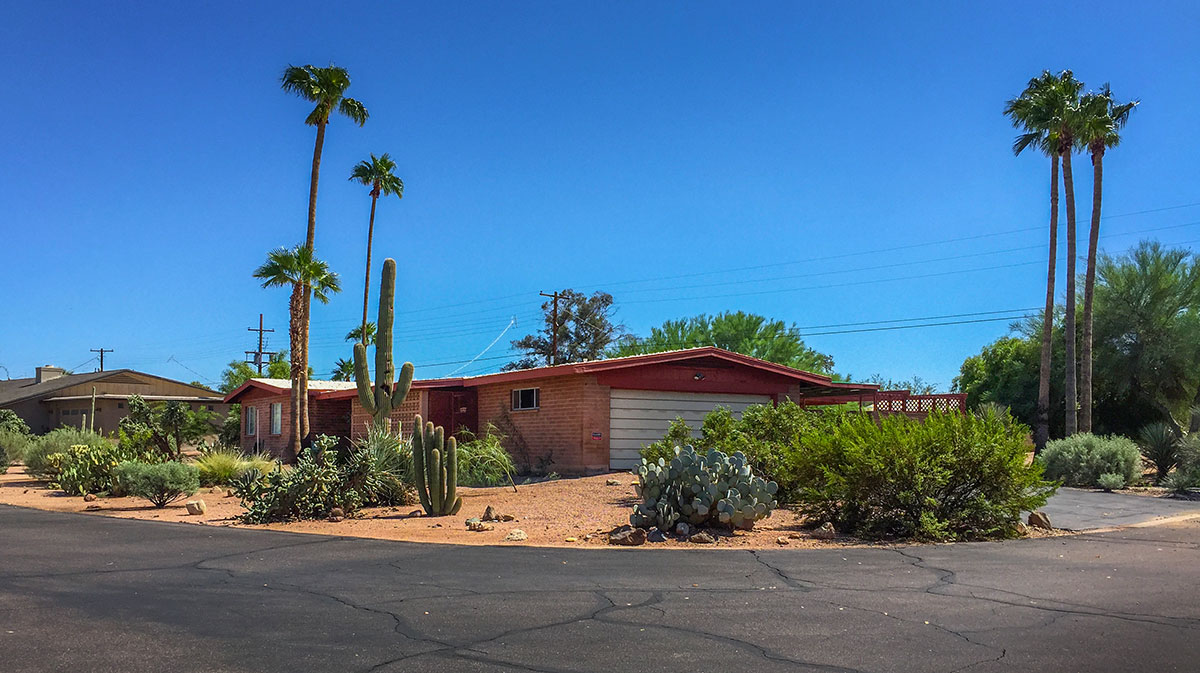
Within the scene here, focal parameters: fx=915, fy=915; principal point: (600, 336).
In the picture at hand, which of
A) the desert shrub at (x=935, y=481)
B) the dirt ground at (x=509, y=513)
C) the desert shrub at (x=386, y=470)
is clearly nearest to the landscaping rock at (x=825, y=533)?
the dirt ground at (x=509, y=513)

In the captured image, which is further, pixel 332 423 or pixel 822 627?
pixel 332 423

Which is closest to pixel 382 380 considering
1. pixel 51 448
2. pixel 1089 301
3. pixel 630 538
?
pixel 630 538

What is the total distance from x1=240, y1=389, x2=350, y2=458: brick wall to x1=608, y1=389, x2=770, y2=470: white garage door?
12925 millimetres

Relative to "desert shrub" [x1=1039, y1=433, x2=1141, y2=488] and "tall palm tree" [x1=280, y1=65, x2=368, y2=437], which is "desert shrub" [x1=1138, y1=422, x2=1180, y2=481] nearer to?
"desert shrub" [x1=1039, y1=433, x2=1141, y2=488]

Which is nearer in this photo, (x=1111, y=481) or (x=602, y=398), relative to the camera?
(x=1111, y=481)

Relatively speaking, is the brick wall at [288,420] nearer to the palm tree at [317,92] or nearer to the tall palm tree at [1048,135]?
the palm tree at [317,92]

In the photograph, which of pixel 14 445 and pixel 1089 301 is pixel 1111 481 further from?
pixel 14 445

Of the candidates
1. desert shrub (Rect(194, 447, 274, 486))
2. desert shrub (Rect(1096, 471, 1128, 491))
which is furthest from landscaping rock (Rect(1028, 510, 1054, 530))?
desert shrub (Rect(194, 447, 274, 486))

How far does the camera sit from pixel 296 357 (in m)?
26.7

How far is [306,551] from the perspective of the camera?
10.5m

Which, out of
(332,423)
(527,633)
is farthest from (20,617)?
(332,423)

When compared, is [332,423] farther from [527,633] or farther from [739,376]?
[527,633]

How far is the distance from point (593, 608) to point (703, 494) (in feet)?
16.4

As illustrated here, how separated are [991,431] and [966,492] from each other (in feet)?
2.94
